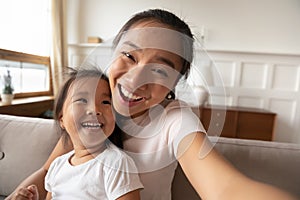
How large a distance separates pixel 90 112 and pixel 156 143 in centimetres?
16

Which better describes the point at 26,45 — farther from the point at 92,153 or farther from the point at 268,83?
the point at 268,83

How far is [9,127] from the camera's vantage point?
0.86 m

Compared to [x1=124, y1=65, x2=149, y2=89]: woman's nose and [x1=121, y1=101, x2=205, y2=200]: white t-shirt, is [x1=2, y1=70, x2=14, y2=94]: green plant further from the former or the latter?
[x1=124, y1=65, x2=149, y2=89]: woman's nose

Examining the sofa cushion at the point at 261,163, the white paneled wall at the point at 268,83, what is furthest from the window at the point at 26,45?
the sofa cushion at the point at 261,163

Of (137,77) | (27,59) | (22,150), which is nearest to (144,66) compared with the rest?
(137,77)

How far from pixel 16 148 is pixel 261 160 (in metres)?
0.80

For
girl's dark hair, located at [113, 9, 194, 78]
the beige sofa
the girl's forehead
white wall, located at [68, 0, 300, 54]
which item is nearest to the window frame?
white wall, located at [68, 0, 300, 54]

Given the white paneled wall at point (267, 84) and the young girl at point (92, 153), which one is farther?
the white paneled wall at point (267, 84)

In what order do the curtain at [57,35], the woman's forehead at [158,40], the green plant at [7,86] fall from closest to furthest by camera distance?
the woman's forehead at [158,40], the green plant at [7,86], the curtain at [57,35]

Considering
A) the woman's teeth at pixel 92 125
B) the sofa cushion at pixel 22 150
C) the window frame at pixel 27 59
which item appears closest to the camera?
the woman's teeth at pixel 92 125

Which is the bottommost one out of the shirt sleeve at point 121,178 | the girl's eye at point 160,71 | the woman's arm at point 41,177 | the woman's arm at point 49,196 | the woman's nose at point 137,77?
the woman's arm at point 49,196

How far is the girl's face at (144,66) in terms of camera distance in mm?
412

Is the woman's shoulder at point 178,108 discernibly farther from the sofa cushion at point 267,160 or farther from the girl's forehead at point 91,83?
the sofa cushion at point 267,160

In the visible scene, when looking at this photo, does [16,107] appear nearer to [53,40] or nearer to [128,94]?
[53,40]
